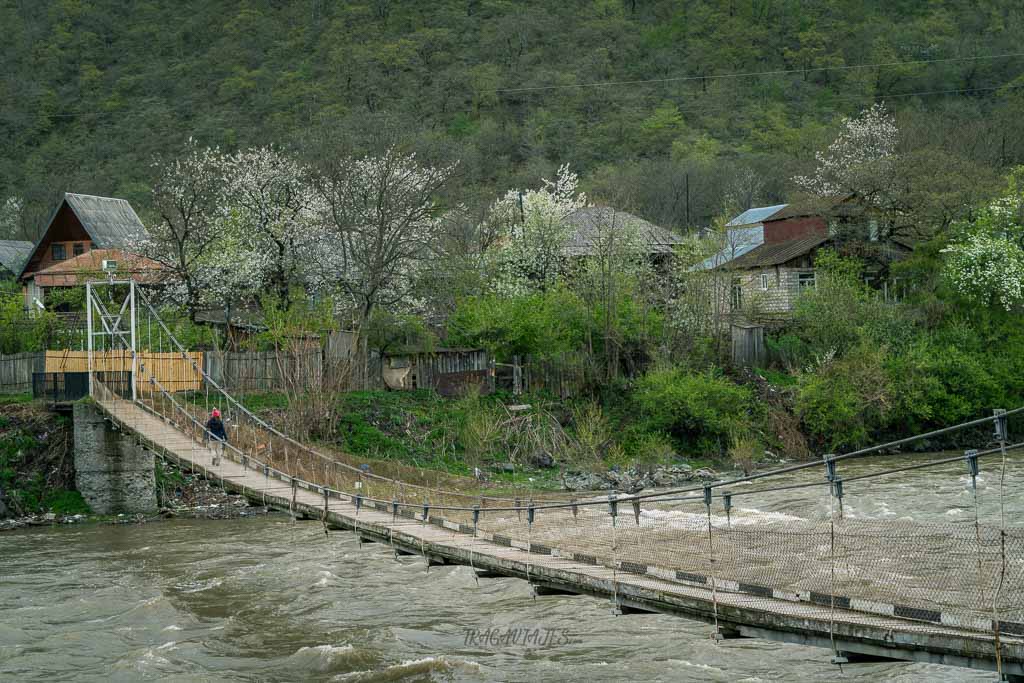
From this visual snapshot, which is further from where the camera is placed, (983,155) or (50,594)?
(983,155)

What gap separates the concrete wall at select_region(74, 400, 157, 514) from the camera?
1086 inches

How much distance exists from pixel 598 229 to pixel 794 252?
32.7ft

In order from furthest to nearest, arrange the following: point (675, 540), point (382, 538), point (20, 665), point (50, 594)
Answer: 1. point (50, 594)
2. point (382, 538)
3. point (20, 665)
4. point (675, 540)

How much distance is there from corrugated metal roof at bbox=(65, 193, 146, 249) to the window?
77.7 feet

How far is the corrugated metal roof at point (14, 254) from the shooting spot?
5549 centimetres

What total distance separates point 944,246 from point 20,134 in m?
74.4

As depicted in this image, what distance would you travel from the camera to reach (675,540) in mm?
14273

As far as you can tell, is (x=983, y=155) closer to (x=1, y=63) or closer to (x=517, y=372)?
(x=517, y=372)

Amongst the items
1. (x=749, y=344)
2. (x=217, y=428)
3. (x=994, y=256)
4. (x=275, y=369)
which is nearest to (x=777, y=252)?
(x=749, y=344)

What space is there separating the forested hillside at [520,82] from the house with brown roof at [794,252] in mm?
10745

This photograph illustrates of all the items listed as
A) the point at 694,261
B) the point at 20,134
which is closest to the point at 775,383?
the point at 694,261

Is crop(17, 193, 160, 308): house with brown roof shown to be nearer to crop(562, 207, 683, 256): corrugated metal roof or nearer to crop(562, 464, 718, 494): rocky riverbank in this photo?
crop(562, 207, 683, 256): corrugated metal roof

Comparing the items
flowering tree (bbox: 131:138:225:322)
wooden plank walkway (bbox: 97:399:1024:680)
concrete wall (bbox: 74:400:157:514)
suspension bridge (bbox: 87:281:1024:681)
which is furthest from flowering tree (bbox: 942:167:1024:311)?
concrete wall (bbox: 74:400:157:514)

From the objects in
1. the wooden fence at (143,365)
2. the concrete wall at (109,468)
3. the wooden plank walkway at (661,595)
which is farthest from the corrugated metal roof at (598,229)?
the wooden plank walkway at (661,595)
